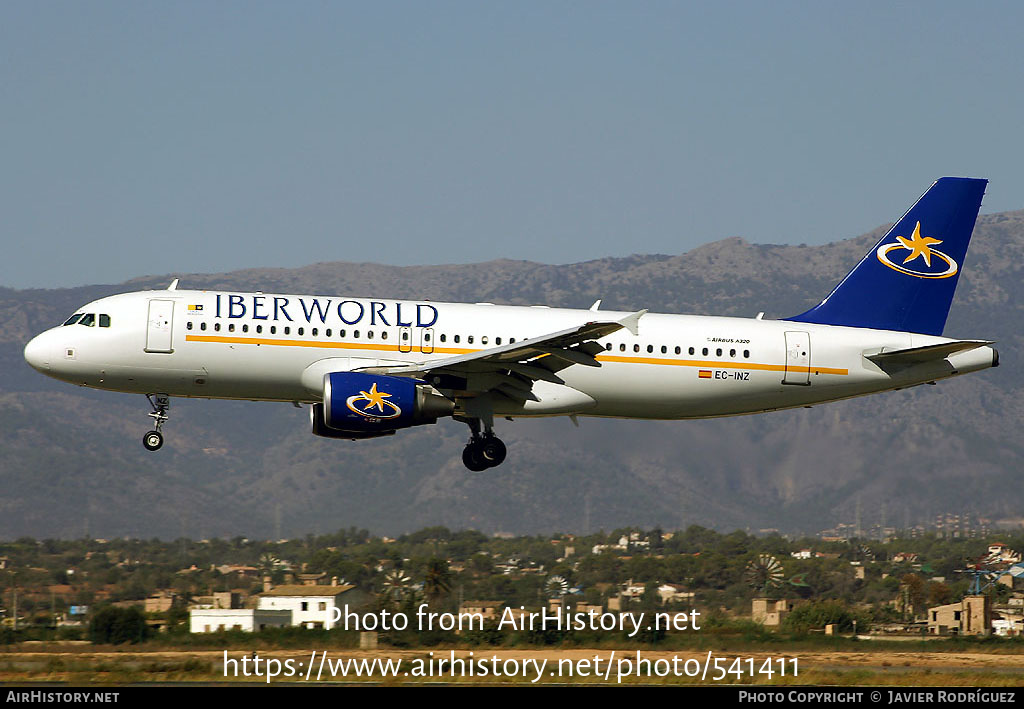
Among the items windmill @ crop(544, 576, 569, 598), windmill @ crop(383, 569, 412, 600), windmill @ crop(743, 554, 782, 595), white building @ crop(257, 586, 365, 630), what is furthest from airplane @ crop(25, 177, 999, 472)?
windmill @ crop(743, 554, 782, 595)

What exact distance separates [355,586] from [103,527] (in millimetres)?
88468

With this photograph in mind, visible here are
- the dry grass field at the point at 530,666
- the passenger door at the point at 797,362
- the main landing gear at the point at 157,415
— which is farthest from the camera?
the passenger door at the point at 797,362

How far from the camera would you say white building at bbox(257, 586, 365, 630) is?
38.9 meters

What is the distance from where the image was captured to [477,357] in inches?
1212

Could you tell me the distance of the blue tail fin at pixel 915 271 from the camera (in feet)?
118

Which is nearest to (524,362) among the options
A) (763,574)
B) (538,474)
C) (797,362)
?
(797,362)

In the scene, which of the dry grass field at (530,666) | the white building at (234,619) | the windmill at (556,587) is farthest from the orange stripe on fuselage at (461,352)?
the windmill at (556,587)

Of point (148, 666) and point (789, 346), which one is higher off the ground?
point (789, 346)

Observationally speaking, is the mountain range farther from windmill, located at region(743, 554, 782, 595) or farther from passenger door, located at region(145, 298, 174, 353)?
passenger door, located at region(145, 298, 174, 353)

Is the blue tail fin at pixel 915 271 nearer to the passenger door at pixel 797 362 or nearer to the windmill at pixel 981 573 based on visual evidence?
the passenger door at pixel 797 362

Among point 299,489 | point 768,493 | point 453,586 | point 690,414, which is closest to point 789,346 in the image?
point 690,414

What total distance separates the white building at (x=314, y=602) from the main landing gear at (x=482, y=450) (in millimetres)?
6908

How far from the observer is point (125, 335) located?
105 ft
